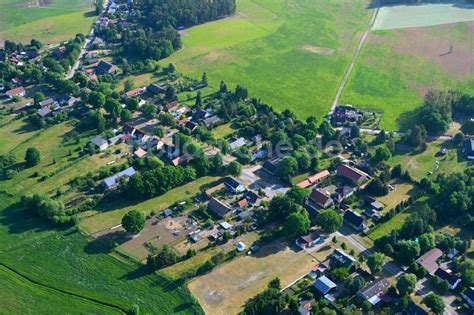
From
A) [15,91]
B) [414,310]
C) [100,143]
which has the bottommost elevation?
[414,310]

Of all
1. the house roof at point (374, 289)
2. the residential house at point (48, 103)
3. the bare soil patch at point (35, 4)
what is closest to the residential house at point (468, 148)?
the house roof at point (374, 289)

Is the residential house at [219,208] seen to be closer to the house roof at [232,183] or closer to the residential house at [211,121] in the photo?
the house roof at [232,183]

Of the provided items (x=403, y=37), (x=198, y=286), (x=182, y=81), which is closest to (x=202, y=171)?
(x=198, y=286)

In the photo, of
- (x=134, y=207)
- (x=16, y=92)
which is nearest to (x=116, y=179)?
(x=134, y=207)

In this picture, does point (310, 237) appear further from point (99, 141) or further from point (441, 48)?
point (441, 48)

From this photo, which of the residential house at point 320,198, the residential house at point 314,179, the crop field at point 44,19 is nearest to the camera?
the residential house at point 320,198
